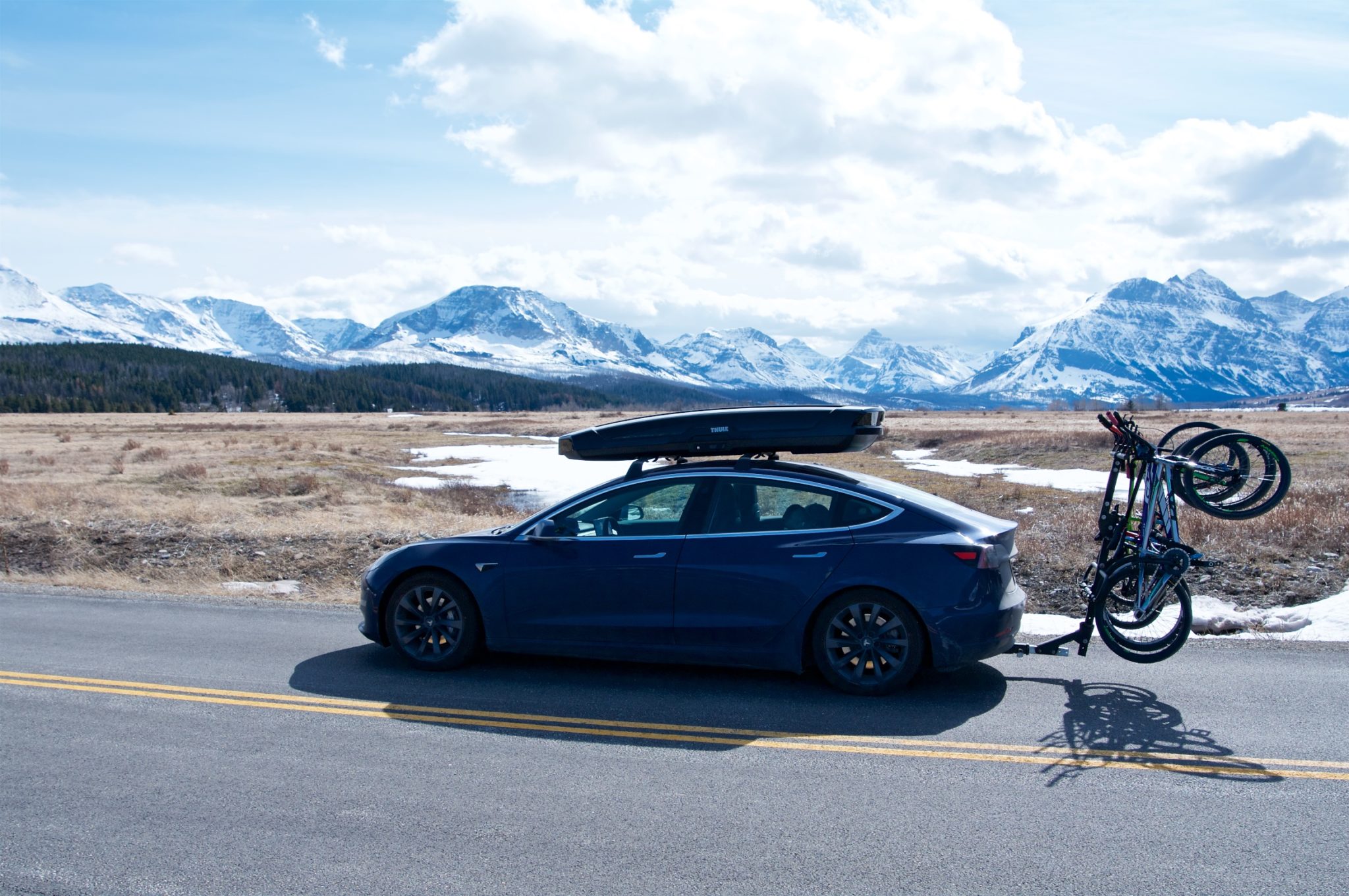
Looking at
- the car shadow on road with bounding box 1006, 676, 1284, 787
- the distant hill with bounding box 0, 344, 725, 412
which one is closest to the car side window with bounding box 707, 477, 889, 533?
the car shadow on road with bounding box 1006, 676, 1284, 787

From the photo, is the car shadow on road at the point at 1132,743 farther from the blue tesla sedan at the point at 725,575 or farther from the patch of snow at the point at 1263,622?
the patch of snow at the point at 1263,622

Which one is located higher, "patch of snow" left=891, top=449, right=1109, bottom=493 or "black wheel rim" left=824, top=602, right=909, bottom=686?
"patch of snow" left=891, top=449, right=1109, bottom=493

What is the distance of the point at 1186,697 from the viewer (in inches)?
269

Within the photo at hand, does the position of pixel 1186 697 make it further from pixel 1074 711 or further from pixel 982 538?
pixel 982 538

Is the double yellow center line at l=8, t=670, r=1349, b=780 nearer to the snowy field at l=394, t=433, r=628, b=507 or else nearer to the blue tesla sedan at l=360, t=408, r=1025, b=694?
the blue tesla sedan at l=360, t=408, r=1025, b=694

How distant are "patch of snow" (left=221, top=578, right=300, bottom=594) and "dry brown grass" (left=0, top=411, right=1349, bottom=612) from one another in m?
0.25

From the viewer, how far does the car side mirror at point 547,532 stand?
24.1 ft

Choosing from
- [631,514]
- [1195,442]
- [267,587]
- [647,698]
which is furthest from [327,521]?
[1195,442]

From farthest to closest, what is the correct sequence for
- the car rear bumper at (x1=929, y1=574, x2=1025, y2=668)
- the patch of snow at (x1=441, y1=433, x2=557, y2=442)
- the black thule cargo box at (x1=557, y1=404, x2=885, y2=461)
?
1. the patch of snow at (x1=441, y1=433, x2=557, y2=442)
2. the black thule cargo box at (x1=557, y1=404, x2=885, y2=461)
3. the car rear bumper at (x1=929, y1=574, x2=1025, y2=668)

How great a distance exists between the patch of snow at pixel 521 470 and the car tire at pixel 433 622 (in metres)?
15.4

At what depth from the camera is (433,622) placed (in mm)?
7617

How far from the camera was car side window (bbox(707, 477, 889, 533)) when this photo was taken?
708cm

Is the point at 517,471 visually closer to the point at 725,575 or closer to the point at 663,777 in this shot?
the point at 725,575

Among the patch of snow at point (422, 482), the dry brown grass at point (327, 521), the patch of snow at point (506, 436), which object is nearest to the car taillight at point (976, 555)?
the dry brown grass at point (327, 521)
